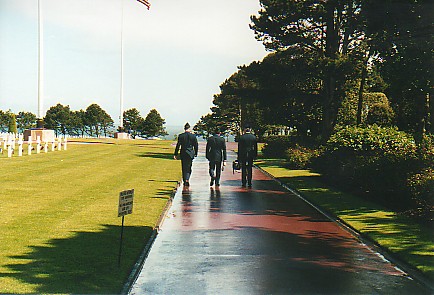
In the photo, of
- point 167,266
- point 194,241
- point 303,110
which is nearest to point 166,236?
point 194,241

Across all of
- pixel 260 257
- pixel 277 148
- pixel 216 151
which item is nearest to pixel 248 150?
pixel 216 151

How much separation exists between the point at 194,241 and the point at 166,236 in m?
0.73

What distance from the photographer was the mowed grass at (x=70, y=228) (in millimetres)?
7398

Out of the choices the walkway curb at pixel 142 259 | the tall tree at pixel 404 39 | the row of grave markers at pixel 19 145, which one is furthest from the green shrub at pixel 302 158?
the walkway curb at pixel 142 259

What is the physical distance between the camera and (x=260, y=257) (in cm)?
890

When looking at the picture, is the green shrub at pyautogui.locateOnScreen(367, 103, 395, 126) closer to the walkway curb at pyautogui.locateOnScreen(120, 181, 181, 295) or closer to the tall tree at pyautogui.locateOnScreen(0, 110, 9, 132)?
the walkway curb at pyautogui.locateOnScreen(120, 181, 181, 295)

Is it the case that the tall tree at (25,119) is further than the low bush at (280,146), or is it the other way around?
the tall tree at (25,119)

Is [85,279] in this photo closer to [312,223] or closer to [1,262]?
[1,262]

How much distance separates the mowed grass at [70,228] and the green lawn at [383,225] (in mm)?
4319

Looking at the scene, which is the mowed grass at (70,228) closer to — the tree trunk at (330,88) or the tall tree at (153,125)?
the tree trunk at (330,88)

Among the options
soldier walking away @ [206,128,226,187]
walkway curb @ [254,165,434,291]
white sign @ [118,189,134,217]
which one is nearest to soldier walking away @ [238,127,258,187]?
soldier walking away @ [206,128,226,187]

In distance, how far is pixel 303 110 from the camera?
3828cm

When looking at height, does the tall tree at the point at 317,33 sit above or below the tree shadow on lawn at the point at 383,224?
above

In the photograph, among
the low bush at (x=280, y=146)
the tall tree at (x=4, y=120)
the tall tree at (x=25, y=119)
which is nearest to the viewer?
the low bush at (x=280, y=146)
